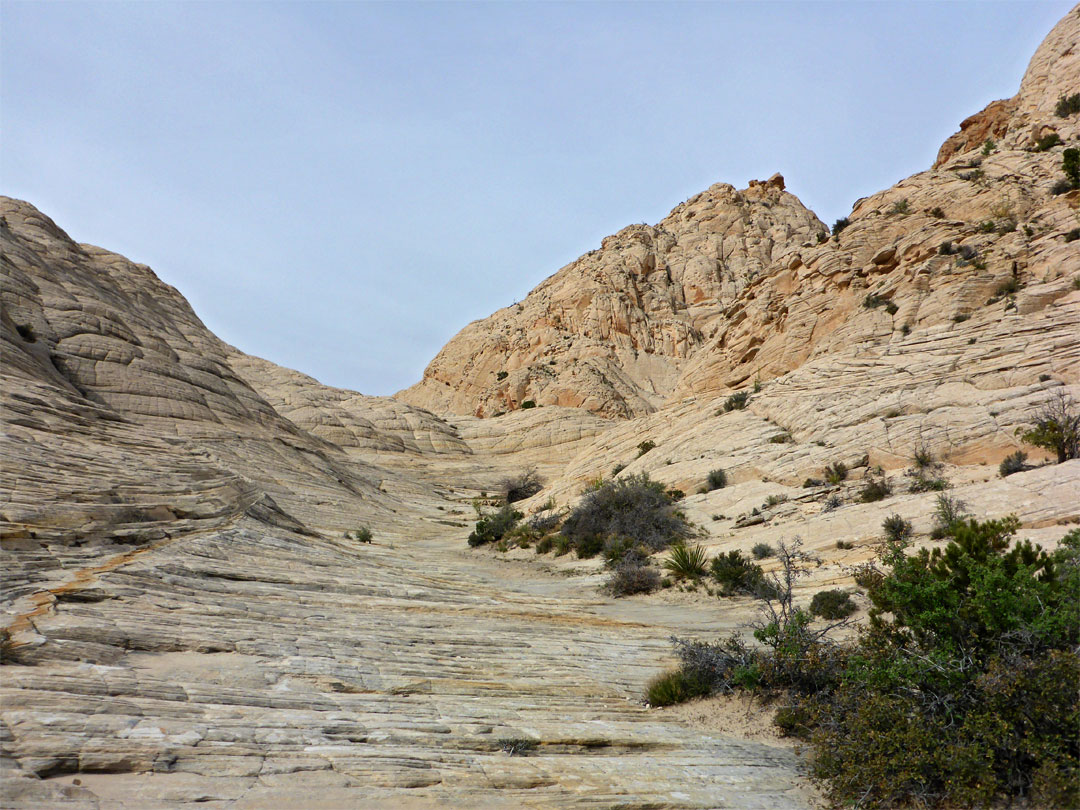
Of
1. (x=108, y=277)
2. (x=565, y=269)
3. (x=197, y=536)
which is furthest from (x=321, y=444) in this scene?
(x=565, y=269)

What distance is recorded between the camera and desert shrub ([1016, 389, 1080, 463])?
14.0m

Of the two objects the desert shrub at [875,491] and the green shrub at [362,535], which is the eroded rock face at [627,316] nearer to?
the green shrub at [362,535]

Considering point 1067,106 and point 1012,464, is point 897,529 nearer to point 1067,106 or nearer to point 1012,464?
point 1012,464

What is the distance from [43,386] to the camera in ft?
51.4

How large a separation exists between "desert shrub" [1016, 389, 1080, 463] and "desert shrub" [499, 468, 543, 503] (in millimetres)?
29413

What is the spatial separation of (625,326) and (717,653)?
6829 centimetres

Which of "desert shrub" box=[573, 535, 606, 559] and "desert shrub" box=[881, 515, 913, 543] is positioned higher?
"desert shrub" box=[881, 515, 913, 543]

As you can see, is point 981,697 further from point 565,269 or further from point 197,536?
point 565,269

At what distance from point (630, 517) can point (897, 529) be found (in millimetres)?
8616

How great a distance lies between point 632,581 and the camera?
1588cm

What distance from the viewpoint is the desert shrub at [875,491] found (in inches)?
627

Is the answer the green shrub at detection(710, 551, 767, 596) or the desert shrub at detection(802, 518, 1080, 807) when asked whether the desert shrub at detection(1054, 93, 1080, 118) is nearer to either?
the green shrub at detection(710, 551, 767, 596)

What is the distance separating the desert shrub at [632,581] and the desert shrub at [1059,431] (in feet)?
31.0


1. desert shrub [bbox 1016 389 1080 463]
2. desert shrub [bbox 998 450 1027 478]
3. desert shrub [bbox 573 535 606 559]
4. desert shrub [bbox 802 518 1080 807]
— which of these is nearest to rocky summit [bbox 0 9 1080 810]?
desert shrub [bbox 998 450 1027 478]
